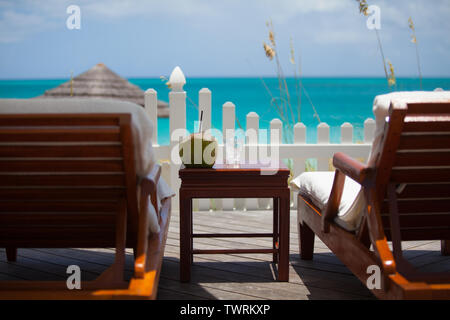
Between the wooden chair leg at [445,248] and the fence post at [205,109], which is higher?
the fence post at [205,109]

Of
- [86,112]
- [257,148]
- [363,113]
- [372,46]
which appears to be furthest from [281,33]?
[86,112]

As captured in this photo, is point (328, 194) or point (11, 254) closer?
point (328, 194)

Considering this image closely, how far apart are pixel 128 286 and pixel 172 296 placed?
66cm

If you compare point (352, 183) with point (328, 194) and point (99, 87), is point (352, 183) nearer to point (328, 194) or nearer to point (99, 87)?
point (328, 194)

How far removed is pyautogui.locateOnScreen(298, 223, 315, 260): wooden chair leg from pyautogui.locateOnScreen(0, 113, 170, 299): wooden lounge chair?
3.57ft

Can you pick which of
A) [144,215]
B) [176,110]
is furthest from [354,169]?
[176,110]

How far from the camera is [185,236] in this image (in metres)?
2.50

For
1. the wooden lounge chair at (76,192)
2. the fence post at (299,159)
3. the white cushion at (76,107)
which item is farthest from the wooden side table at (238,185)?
the fence post at (299,159)

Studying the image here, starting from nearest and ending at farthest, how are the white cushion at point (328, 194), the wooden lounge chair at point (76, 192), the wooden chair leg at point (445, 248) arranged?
the wooden lounge chair at point (76, 192), the white cushion at point (328, 194), the wooden chair leg at point (445, 248)

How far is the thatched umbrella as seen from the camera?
1109 centimetres

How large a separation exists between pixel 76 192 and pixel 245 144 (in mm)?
2496

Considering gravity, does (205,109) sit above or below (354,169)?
above

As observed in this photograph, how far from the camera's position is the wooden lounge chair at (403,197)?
180 centimetres

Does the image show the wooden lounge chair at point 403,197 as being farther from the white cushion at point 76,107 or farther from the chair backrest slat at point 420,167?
the white cushion at point 76,107
